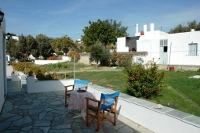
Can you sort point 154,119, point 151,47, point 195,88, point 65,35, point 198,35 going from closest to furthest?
point 154,119 → point 195,88 → point 198,35 → point 151,47 → point 65,35

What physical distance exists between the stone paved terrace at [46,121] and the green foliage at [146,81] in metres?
1.38

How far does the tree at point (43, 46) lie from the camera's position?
34906 millimetres

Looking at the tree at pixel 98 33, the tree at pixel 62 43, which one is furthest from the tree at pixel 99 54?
the tree at pixel 62 43

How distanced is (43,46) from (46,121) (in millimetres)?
32902

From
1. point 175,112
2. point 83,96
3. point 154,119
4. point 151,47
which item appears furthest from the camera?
point 151,47

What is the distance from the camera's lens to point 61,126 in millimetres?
4082

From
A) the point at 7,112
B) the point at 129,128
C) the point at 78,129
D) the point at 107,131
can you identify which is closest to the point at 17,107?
the point at 7,112

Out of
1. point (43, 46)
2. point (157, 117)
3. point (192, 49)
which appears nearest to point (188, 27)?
point (192, 49)

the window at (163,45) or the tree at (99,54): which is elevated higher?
the window at (163,45)

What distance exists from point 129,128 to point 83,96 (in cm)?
150

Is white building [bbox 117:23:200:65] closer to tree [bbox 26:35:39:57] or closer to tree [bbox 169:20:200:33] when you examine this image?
tree [bbox 169:20:200:33]

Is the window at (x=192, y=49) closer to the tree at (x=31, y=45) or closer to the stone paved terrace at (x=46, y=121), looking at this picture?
the stone paved terrace at (x=46, y=121)

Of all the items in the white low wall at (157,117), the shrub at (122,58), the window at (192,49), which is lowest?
the white low wall at (157,117)

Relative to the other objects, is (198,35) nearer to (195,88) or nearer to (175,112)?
(195,88)
